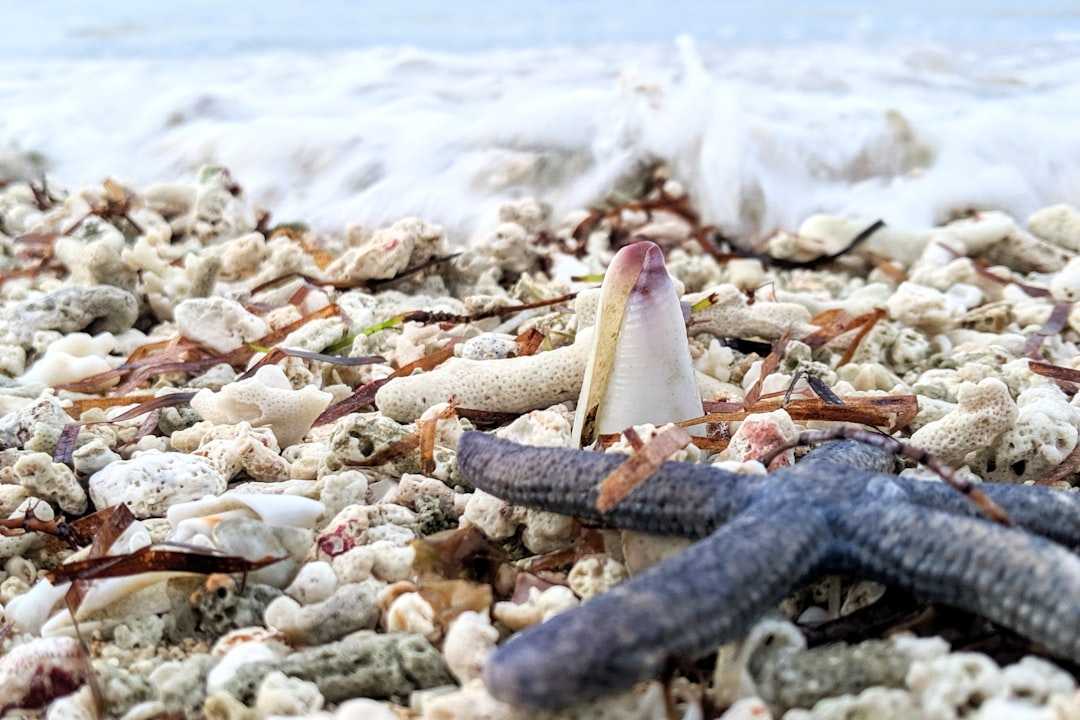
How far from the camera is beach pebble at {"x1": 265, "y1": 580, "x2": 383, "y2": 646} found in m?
1.65

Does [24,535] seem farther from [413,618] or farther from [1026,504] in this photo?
[1026,504]

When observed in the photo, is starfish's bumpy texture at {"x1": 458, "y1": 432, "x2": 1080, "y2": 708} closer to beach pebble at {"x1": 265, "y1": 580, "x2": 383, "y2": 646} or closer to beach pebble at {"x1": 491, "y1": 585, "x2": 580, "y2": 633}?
beach pebble at {"x1": 491, "y1": 585, "x2": 580, "y2": 633}

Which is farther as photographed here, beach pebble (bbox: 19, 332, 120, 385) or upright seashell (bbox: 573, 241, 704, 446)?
beach pebble (bbox: 19, 332, 120, 385)

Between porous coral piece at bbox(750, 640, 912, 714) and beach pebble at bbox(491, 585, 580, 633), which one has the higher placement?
porous coral piece at bbox(750, 640, 912, 714)

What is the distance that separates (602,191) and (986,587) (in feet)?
15.5

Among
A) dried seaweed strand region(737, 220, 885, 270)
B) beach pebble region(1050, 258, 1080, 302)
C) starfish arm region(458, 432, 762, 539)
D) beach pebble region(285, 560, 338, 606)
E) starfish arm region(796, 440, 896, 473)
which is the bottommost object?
dried seaweed strand region(737, 220, 885, 270)

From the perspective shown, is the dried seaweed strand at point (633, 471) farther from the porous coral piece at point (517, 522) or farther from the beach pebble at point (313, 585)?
the beach pebble at point (313, 585)

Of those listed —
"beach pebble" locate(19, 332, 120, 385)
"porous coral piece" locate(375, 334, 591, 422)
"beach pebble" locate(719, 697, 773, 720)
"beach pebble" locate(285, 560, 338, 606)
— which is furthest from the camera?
"beach pebble" locate(19, 332, 120, 385)

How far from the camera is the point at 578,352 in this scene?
2391 millimetres

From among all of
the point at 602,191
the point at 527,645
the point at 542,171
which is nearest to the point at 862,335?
the point at 527,645

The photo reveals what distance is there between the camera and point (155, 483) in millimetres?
2086

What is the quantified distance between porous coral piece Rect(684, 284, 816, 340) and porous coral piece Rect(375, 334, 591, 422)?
1.95 ft

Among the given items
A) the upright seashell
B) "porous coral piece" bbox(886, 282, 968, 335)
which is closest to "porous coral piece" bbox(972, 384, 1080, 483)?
the upright seashell

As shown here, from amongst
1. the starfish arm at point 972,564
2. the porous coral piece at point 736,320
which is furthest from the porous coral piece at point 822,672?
the porous coral piece at point 736,320
